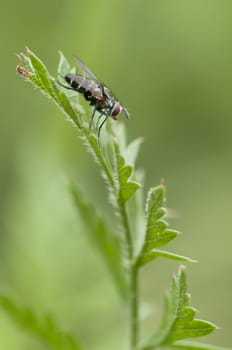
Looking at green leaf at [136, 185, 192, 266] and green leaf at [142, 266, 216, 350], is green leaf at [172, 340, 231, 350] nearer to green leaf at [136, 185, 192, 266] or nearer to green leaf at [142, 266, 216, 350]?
green leaf at [142, 266, 216, 350]

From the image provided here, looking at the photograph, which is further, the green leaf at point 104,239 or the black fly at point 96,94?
the green leaf at point 104,239

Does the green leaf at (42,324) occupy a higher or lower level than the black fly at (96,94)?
lower

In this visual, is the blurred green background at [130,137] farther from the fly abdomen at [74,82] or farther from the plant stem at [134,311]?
the fly abdomen at [74,82]

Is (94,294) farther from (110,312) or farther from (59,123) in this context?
(59,123)

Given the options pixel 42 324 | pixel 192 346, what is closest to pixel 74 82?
pixel 42 324

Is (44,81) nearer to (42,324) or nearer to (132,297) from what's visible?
(132,297)

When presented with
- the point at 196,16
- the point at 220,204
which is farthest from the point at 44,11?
the point at 220,204

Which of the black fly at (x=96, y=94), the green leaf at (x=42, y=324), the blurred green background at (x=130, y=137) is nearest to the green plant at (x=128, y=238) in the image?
the green leaf at (x=42, y=324)
